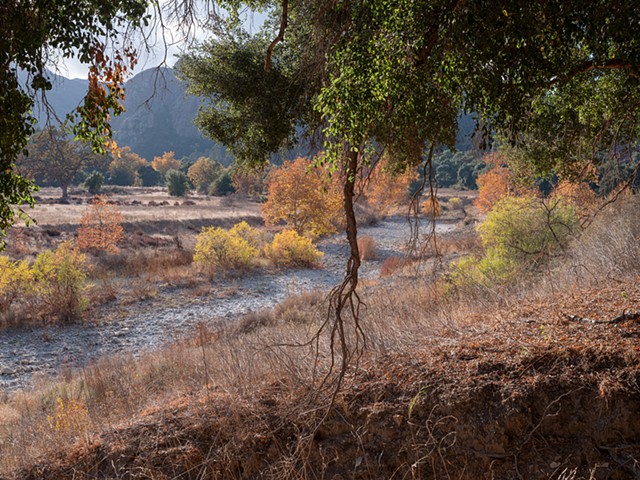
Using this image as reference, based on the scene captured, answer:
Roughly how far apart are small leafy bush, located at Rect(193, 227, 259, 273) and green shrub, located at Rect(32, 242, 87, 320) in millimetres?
7428

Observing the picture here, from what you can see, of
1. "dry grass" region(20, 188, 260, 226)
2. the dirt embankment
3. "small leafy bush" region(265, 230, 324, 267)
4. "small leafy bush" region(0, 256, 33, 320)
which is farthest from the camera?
"dry grass" region(20, 188, 260, 226)

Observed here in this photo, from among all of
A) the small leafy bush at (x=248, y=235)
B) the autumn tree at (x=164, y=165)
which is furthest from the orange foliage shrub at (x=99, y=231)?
the autumn tree at (x=164, y=165)

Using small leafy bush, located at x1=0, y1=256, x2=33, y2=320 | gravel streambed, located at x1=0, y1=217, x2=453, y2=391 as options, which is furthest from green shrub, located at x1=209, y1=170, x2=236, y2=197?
small leafy bush, located at x1=0, y1=256, x2=33, y2=320

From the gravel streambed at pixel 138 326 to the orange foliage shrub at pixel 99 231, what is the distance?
7296 mm

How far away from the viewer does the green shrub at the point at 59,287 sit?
56.5 ft

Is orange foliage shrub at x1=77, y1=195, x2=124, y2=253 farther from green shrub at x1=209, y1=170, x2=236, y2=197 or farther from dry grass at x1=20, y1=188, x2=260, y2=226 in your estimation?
green shrub at x1=209, y1=170, x2=236, y2=197

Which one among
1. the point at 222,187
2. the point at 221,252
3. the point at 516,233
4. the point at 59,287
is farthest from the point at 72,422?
the point at 222,187

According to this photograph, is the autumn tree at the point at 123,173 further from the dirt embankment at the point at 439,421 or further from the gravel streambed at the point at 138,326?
the dirt embankment at the point at 439,421

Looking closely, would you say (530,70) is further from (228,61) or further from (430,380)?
(228,61)

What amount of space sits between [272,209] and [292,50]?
90.9ft

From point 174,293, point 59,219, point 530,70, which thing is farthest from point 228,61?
point 59,219

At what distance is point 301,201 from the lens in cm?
3269

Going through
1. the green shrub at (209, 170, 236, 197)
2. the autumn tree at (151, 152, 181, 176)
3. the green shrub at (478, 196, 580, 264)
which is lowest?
the green shrub at (478, 196, 580, 264)

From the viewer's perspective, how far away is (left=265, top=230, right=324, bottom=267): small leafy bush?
27109 mm
